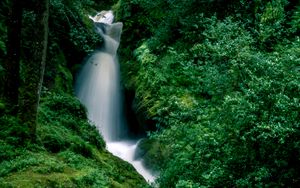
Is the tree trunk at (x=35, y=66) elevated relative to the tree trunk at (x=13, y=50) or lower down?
lower down

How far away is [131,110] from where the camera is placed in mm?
18125

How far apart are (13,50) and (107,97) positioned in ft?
30.5

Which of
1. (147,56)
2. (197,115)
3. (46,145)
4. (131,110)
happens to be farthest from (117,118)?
(197,115)

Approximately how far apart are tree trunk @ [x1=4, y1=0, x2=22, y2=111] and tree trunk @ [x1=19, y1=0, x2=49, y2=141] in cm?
157

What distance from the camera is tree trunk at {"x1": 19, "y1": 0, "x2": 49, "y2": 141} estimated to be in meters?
8.87

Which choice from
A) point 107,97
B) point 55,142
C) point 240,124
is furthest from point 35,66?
point 107,97

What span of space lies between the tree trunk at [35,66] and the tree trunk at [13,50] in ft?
5.14

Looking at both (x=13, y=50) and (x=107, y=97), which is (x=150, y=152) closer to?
(x=107, y=97)

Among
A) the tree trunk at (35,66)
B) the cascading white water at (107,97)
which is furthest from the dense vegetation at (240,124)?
the cascading white water at (107,97)

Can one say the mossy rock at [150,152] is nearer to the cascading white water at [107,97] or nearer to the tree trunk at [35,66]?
the cascading white water at [107,97]

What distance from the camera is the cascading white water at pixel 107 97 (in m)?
16.7

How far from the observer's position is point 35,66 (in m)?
8.95

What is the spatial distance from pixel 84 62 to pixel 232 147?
15.9m

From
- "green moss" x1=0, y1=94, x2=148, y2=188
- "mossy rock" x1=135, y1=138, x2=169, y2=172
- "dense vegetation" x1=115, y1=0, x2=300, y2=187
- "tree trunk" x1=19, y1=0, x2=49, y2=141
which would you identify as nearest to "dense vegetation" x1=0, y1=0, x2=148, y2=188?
"green moss" x1=0, y1=94, x2=148, y2=188
